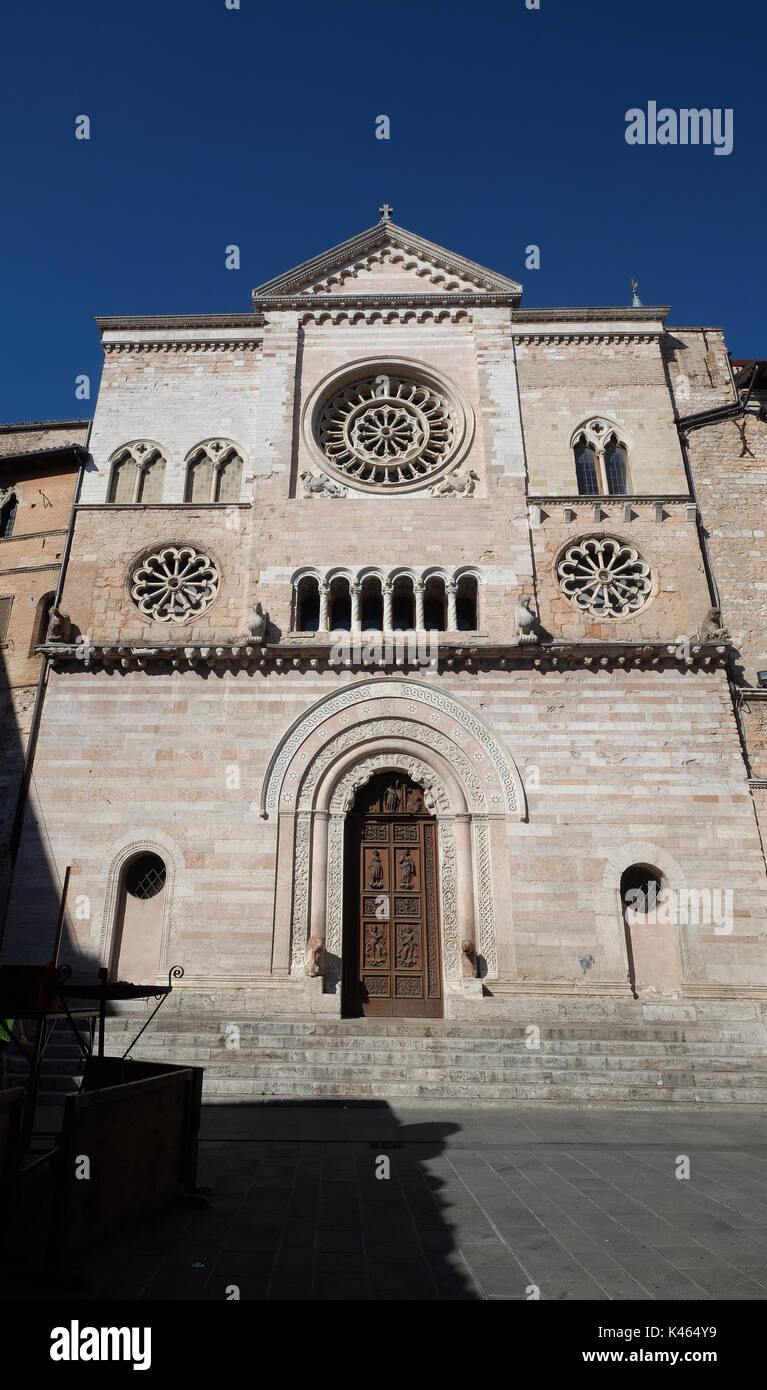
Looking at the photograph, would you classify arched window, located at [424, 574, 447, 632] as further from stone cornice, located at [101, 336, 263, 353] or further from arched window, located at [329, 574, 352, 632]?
stone cornice, located at [101, 336, 263, 353]

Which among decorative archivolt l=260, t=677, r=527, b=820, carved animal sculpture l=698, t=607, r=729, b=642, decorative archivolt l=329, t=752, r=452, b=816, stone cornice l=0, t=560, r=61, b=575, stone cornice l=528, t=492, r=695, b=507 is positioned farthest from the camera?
stone cornice l=0, t=560, r=61, b=575

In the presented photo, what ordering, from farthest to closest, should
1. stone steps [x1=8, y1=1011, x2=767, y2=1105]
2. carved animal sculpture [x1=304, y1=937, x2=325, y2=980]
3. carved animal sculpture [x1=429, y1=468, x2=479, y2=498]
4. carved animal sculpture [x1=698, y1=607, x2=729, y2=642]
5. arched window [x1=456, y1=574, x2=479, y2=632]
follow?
carved animal sculpture [x1=429, y1=468, x2=479, y2=498] → arched window [x1=456, y1=574, x2=479, y2=632] → carved animal sculpture [x1=698, y1=607, x2=729, y2=642] → carved animal sculpture [x1=304, y1=937, x2=325, y2=980] → stone steps [x1=8, y1=1011, x2=767, y2=1105]

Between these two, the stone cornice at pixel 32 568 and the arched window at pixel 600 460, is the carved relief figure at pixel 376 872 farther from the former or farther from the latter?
the stone cornice at pixel 32 568

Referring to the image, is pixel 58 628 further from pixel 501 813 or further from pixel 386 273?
pixel 386 273

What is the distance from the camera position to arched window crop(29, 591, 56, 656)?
63.2 feet

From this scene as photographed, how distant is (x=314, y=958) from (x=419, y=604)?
8.43m

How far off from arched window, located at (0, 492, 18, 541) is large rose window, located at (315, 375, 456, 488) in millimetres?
8808

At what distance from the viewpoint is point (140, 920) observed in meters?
16.2

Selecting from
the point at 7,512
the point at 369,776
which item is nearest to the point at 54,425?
the point at 7,512

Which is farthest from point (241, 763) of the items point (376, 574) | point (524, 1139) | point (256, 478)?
point (524, 1139)

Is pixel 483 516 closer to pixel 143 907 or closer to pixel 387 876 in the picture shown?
pixel 387 876

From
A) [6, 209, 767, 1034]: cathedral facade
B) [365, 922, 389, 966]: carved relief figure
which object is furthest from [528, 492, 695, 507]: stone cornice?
[365, 922, 389, 966]: carved relief figure

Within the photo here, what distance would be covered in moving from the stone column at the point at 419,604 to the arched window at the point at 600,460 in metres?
5.42

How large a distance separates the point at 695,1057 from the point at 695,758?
6.30 metres
